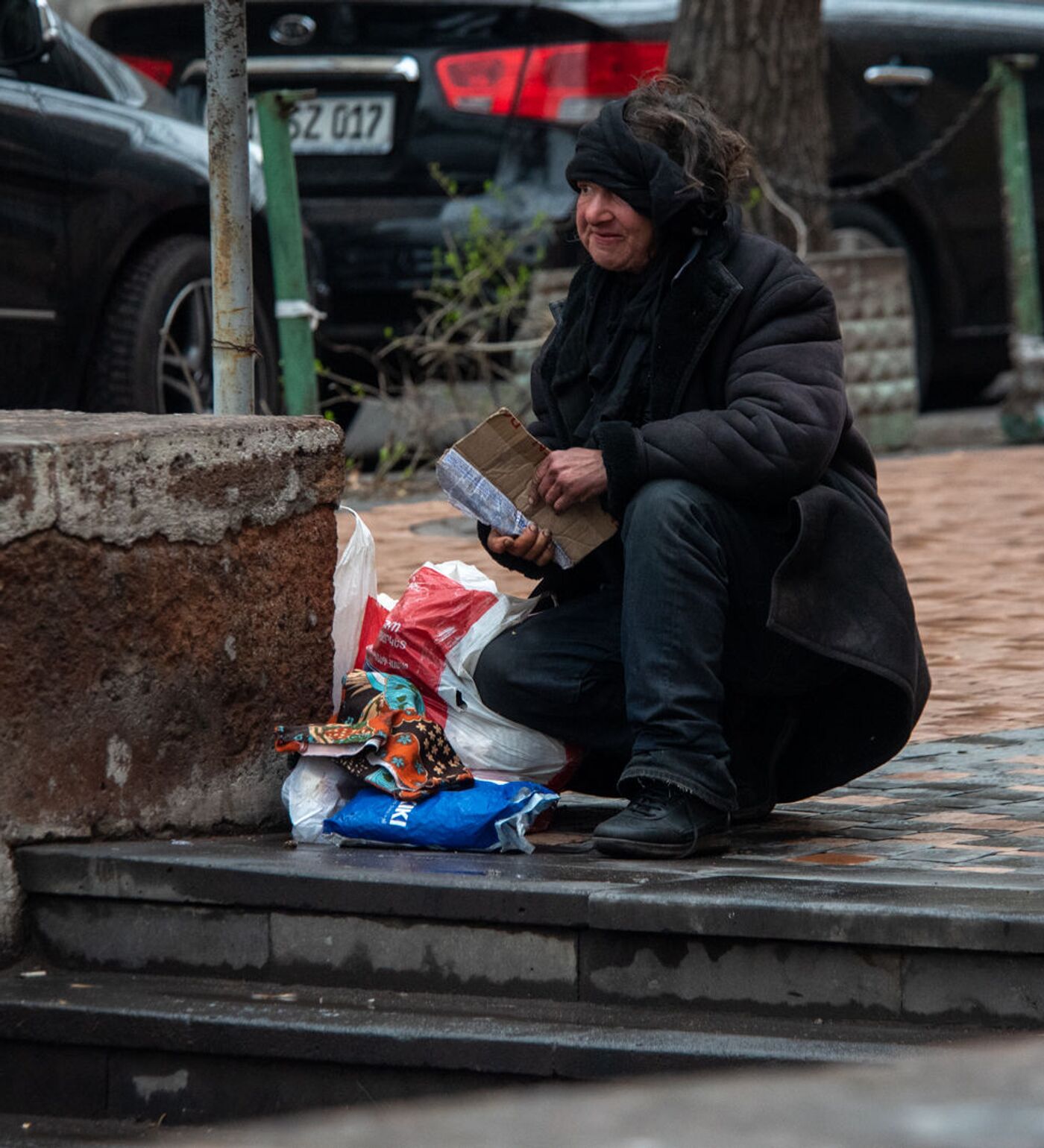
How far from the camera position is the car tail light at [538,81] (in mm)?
7320

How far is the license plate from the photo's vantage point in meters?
7.47

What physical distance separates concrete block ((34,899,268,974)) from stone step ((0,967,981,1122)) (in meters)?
0.03

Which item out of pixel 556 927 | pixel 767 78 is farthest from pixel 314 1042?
pixel 767 78

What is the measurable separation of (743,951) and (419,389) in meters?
5.04

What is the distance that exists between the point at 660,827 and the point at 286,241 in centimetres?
378

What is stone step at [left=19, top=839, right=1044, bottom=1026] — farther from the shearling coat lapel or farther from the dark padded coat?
the shearling coat lapel

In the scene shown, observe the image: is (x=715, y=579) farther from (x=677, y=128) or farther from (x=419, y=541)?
(x=419, y=541)

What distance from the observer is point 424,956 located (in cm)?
291

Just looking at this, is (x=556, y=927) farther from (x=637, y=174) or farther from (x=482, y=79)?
(x=482, y=79)

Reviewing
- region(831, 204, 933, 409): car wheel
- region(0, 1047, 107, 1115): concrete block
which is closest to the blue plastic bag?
region(0, 1047, 107, 1115): concrete block

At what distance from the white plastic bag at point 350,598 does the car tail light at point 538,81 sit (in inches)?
A: 155

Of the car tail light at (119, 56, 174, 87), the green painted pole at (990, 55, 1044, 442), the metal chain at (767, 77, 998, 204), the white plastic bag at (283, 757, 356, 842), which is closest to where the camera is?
the white plastic bag at (283, 757, 356, 842)

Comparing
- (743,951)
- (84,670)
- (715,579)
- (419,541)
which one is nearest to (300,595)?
(84,670)

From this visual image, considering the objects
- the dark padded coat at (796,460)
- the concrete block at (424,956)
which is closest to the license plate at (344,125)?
the dark padded coat at (796,460)
